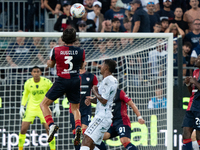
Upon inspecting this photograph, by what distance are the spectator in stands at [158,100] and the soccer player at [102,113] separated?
232cm

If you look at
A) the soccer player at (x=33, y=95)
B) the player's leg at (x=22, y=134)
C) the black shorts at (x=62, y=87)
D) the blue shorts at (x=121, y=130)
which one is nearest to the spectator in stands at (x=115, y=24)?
the soccer player at (x=33, y=95)

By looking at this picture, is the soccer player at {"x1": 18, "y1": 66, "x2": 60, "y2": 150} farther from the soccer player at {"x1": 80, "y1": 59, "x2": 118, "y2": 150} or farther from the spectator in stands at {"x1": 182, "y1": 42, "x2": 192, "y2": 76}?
the spectator in stands at {"x1": 182, "y1": 42, "x2": 192, "y2": 76}

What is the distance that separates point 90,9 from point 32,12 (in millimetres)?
1718

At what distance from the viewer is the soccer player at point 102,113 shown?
5875 millimetres

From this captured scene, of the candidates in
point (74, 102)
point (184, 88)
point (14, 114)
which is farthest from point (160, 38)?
point (14, 114)

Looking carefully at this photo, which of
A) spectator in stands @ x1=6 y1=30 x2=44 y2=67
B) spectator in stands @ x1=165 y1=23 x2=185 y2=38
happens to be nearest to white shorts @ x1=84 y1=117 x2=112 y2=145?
spectator in stands @ x1=6 y1=30 x2=44 y2=67

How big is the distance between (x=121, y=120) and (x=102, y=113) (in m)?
1.50

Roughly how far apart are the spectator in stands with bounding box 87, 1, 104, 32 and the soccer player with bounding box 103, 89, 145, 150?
12.2 feet

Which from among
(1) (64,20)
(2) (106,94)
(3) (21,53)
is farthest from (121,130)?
(1) (64,20)

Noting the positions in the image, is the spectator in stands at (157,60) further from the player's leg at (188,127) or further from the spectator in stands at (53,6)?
the spectator in stands at (53,6)

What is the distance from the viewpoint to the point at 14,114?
9820mm

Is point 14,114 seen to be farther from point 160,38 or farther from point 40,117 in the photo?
point 160,38

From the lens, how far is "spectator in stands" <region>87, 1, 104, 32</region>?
10.8 meters

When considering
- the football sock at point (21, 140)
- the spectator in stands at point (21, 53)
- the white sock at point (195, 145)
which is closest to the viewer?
the white sock at point (195, 145)
